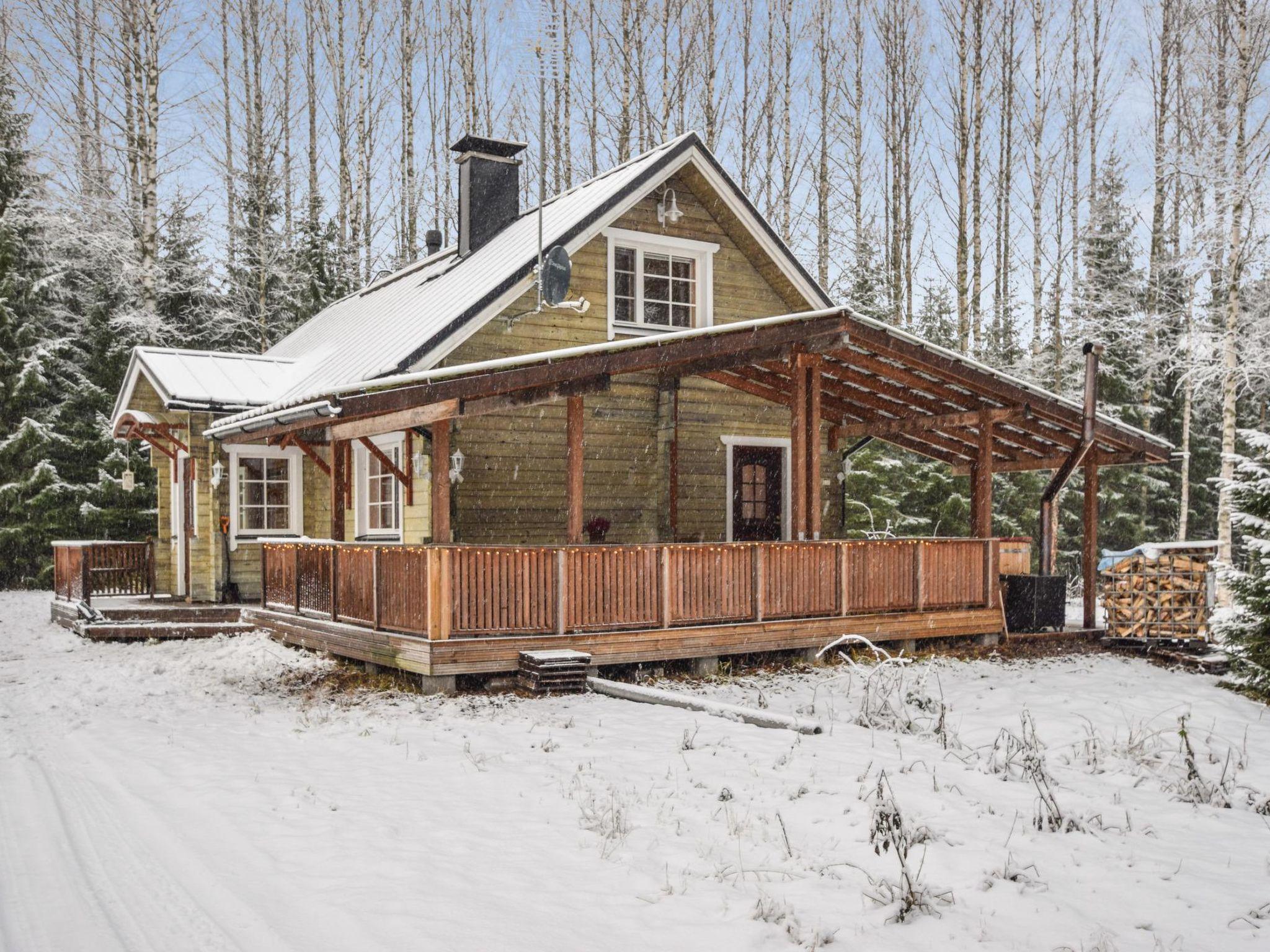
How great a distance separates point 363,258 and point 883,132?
53.8 feet

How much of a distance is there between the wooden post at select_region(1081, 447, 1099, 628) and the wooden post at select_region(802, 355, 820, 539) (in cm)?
453

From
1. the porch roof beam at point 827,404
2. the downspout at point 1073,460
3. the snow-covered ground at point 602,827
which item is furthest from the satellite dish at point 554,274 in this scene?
the downspout at point 1073,460

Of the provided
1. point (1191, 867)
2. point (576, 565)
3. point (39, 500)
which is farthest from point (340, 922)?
point (39, 500)

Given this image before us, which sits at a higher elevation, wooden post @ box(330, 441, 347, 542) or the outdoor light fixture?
the outdoor light fixture

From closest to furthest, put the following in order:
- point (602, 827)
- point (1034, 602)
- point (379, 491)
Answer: point (602, 827) → point (1034, 602) → point (379, 491)

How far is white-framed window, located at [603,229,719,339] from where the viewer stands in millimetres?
14844

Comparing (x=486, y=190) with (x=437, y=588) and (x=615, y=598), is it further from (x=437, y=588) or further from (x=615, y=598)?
(x=437, y=588)

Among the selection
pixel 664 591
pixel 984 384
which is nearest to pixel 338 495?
pixel 664 591

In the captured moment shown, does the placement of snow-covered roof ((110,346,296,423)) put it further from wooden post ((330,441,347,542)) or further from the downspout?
the downspout

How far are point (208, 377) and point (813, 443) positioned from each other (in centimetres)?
949

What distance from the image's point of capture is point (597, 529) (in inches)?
539

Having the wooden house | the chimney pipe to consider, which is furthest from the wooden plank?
the chimney pipe

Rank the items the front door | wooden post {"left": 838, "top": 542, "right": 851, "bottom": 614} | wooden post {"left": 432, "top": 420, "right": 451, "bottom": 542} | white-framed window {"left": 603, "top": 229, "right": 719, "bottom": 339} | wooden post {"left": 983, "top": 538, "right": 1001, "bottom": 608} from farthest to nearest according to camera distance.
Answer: the front door → white-framed window {"left": 603, "top": 229, "right": 719, "bottom": 339} → wooden post {"left": 983, "top": 538, "right": 1001, "bottom": 608} → wooden post {"left": 838, "top": 542, "right": 851, "bottom": 614} → wooden post {"left": 432, "top": 420, "right": 451, "bottom": 542}

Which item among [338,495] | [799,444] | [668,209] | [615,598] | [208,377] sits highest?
[668,209]
